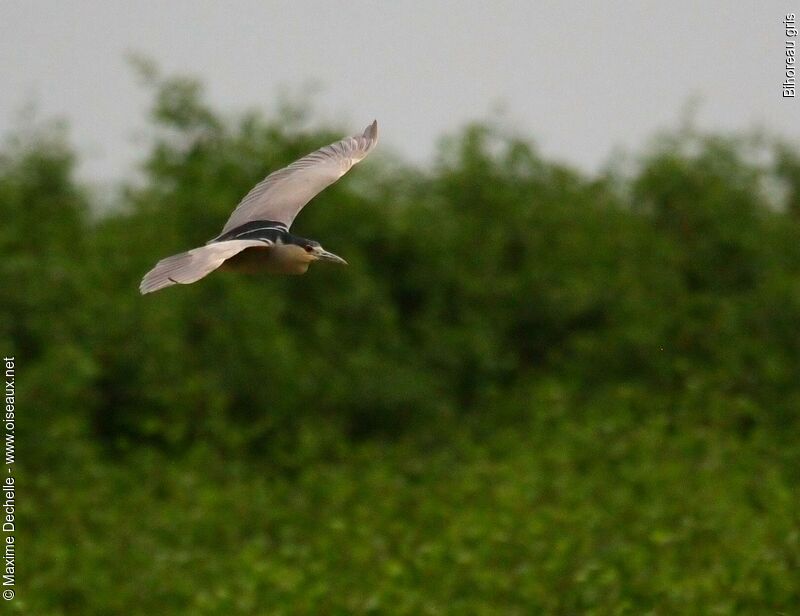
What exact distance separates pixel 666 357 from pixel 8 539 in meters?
5.72

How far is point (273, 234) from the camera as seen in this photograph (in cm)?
567

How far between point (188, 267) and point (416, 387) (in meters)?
7.01

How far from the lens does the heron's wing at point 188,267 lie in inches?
184

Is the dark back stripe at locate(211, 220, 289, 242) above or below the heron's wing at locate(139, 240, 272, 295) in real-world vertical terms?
above

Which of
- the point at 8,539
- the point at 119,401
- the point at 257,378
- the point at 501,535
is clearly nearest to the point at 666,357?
the point at 257,378

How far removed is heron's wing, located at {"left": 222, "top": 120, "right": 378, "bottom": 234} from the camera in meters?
6.16

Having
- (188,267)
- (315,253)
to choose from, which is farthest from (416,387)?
(188,267)

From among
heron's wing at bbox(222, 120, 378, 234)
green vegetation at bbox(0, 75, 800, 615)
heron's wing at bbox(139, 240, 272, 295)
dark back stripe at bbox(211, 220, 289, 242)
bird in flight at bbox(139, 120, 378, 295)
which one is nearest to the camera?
heron's wing at bbox(139, 240, 272, 295)

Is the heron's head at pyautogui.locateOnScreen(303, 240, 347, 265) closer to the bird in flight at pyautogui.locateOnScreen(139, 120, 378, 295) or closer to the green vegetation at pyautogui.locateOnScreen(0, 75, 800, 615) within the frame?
the bird in flight at pyautogui.locateOnScreen(139, 120, 378, 295)

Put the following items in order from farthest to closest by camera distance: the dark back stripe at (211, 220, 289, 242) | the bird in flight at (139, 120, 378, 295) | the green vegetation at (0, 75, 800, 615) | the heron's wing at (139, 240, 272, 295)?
the green vegetation at (0, 75, 800, 615)
the dark back stripe at (211, 220, 289, 242)
the bird in flight at (139, 120, 378, 295)
the heron's wing at (139, 240, 272, 295)

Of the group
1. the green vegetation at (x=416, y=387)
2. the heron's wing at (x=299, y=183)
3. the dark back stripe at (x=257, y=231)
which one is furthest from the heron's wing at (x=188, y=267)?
the green vegetation at (x=416, y=387)

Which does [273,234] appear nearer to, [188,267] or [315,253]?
[315,253]

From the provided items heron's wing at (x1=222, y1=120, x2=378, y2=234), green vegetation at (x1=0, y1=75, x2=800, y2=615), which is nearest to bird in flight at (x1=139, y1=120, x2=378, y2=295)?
heron's wing at (x1=222, y1=120, x2=378, y2=234)

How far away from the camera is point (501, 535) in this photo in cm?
757
